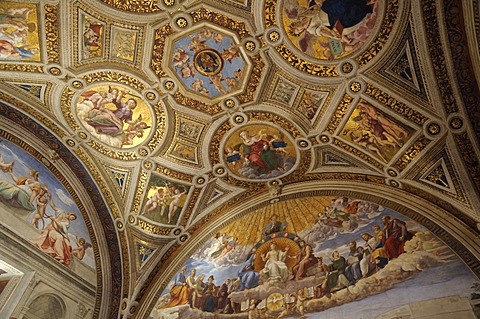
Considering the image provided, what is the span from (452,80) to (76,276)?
11077 millimetres

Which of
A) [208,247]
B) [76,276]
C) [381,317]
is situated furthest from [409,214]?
[76,276]

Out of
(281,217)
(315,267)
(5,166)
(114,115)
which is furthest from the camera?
(281,217)

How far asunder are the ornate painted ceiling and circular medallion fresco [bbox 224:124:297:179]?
0.04 metres

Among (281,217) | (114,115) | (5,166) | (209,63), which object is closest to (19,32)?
(114,115)

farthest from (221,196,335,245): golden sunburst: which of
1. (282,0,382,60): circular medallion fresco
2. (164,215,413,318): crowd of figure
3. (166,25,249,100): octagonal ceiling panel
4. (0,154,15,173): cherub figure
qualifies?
(0,154,15,173): cherub figure

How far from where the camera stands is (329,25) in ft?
34.4

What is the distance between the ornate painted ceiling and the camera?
1033 cm

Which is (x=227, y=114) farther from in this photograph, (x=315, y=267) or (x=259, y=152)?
(x=315, y=267)

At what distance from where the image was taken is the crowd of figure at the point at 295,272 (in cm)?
1127

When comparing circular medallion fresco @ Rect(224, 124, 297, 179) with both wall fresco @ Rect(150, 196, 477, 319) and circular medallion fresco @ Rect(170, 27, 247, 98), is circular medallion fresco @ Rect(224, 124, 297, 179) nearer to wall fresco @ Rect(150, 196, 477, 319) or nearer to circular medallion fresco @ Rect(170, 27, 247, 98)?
wall fresco @ Rect(150, 196, 477, 319)

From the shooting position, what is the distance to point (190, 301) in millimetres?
13000

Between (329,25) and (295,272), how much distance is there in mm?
6586

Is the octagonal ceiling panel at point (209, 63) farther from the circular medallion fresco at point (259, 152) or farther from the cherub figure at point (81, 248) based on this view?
the cherub figure at point (81, 248)

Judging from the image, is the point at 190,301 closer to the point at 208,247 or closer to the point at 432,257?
the point at 208,247
